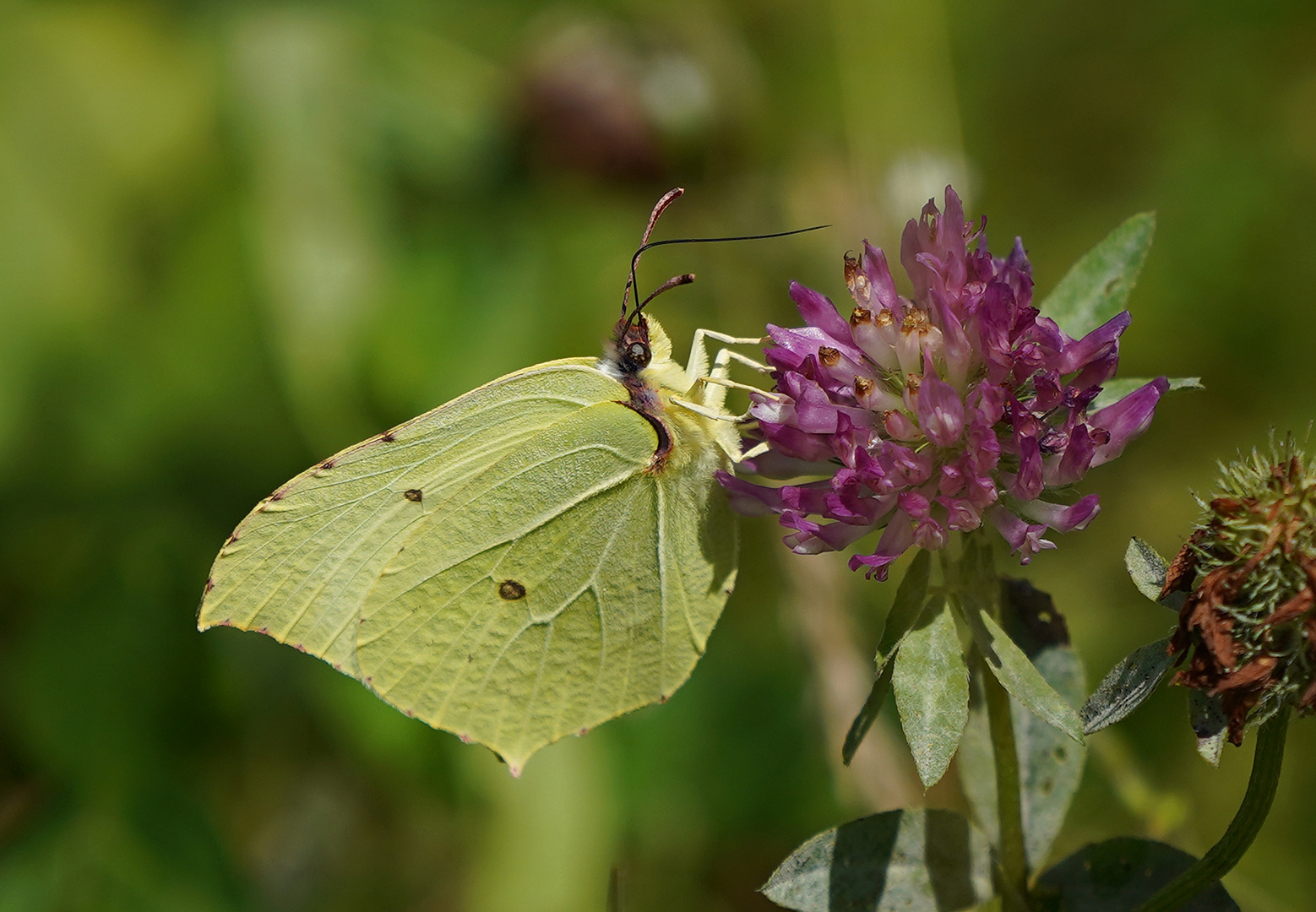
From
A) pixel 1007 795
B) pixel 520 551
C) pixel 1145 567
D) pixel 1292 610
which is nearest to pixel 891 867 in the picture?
pixel 1007 795

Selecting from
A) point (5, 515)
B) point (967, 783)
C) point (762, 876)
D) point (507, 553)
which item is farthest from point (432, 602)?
point (5, 515)

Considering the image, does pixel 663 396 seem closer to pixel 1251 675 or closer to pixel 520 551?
pixel 520 551

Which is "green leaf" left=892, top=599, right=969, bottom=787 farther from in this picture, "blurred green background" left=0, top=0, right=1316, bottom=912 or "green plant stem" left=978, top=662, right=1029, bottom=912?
"blurred green background" left=0, top=0, right=1316, bottom=912

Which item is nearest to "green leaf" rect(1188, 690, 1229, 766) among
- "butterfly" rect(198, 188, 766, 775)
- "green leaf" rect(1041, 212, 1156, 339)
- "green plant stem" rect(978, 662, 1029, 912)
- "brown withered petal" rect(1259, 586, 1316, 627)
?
"brown withered petal" rect(1259, 586, 1316, 627)

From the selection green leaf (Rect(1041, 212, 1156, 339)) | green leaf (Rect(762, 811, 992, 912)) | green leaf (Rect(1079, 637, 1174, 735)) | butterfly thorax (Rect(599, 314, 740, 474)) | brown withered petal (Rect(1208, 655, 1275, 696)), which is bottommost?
green leaf (Rect(762, 811, 992, 912))

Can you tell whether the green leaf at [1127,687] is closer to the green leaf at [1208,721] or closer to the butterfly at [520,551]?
the green leaf at [1208,721]

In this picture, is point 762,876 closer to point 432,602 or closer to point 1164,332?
point 432,602
